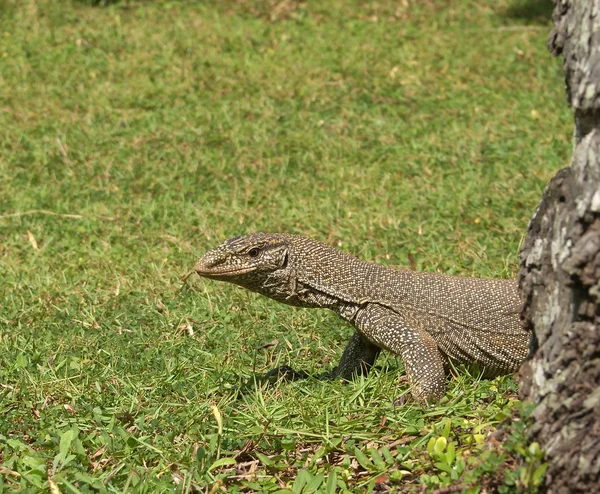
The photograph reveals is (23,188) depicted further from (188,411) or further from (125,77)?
(188,411)

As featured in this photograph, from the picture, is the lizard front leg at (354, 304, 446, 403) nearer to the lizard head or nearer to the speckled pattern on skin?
the speckled pattern on skin

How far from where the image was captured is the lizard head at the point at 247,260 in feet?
16.8

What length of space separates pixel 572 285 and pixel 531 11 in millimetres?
10014

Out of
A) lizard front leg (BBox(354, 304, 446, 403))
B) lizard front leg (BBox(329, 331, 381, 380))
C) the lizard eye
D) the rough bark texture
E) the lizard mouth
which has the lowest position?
lizard front leg (BBox(329, 331, 381, 380))

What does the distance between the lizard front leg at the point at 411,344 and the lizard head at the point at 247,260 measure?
0.55m

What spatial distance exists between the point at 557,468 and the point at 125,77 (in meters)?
8.52

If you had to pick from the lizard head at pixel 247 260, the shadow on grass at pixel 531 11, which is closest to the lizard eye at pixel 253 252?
the lizard head at pixel 247 260

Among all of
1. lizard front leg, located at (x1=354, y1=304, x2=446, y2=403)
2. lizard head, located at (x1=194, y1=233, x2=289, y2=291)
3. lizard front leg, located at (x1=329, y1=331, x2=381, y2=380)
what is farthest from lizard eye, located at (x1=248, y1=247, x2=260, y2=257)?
lizard front leg, located at (x1=329, y1=331, x2=381, y2=380)

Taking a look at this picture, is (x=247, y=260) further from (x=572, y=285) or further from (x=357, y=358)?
(x=572, y=285)

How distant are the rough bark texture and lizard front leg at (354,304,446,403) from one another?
3.67 feet

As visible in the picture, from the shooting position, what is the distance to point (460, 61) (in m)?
11.1

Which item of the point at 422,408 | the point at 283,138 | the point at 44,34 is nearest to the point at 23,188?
the point at 283,138

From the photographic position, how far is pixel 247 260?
5.17 meters

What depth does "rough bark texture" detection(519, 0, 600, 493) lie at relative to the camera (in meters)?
3.35
